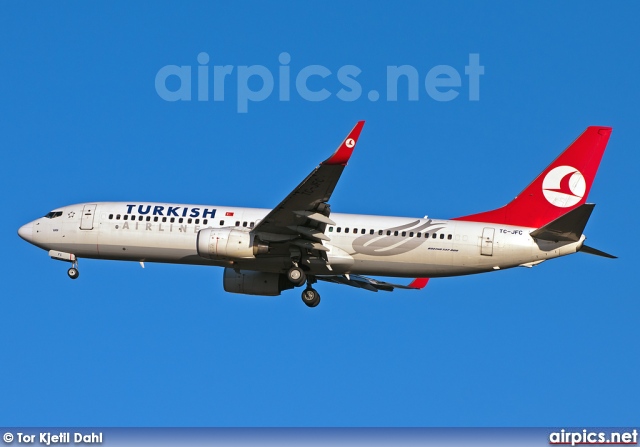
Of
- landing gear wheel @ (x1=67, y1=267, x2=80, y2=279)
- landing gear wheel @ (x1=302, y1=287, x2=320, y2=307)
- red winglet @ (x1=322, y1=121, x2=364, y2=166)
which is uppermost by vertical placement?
red winglet @ (x1=322, y1=121, x2=364, y2=166)

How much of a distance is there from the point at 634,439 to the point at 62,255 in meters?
30.0

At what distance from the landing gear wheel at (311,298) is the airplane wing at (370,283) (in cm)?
368

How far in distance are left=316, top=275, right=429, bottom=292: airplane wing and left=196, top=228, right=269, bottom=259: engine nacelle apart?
773 centimetres

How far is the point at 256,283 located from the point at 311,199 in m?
8.86

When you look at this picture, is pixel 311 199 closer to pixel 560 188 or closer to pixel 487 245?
pixel 487 245

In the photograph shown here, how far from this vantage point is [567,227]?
2382 inches

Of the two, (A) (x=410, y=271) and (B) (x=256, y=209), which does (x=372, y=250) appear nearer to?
(A) (x=410, y=271)

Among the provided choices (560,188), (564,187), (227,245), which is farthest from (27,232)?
(564,187)

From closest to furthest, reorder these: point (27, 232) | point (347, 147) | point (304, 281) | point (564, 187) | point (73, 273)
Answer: point (347, 147) → point (304, 281) → point (564, 187) → point (73, 273) → point (27, 232)

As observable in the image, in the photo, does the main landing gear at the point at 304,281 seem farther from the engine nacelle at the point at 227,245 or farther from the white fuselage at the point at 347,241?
the engine nacelle at the point at 227,245

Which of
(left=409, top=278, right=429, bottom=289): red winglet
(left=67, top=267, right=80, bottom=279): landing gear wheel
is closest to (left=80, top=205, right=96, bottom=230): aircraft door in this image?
(left=67, top=267, right=80, bottom=279): landing gear wheel

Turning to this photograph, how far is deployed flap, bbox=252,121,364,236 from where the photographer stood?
185 ft

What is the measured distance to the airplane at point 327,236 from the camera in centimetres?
6231

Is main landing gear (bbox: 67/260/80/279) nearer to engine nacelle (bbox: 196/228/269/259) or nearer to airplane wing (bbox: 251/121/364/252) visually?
engine nacelle (bbox: 196/228/269/259)
